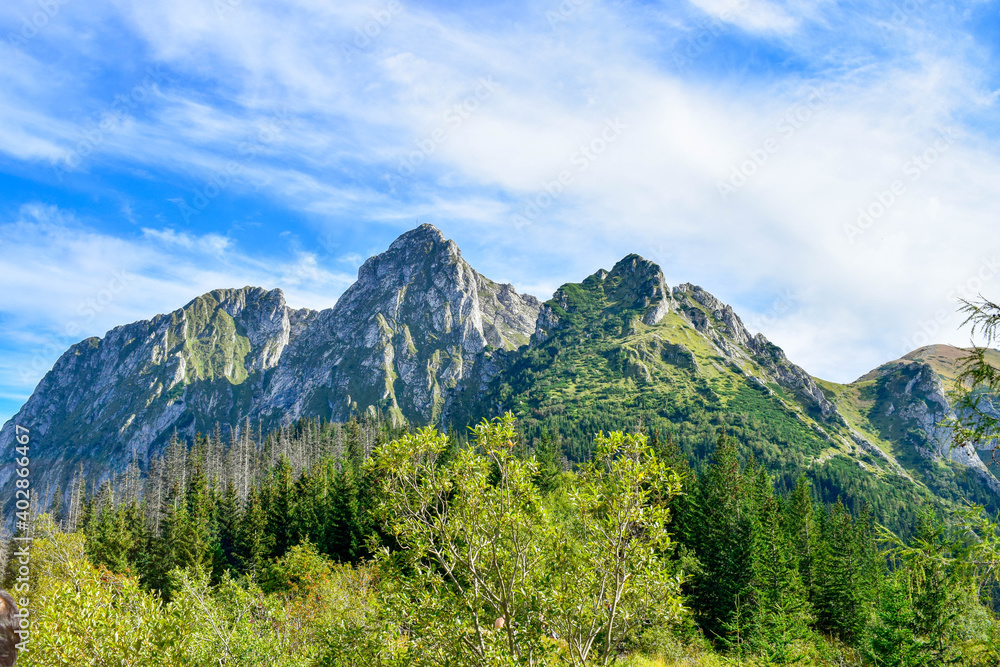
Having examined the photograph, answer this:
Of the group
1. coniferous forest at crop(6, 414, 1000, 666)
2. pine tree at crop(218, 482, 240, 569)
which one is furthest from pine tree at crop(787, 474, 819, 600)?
pine tree at crop(218, 482, 240, 569)

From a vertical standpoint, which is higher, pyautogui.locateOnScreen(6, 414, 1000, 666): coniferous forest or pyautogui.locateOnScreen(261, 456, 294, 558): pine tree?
pyautogui.locateOnScreen(6, 414, 1000, 666): coniferous forest

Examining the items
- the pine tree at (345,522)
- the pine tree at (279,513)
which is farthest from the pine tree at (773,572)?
the pine tree at (279,513)

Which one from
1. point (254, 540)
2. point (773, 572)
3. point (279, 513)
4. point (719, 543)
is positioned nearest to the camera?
point (773, 572)

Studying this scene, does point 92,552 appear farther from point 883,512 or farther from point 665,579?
point 883,512

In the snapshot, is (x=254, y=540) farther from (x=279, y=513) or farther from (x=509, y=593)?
(x=509, y=593)

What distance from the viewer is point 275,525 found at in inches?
3022

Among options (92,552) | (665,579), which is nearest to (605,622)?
(665,579)

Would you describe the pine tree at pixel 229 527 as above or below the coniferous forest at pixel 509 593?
below

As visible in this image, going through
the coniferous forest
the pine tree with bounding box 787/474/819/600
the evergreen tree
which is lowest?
the evergreen tree

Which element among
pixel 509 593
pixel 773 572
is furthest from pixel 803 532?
pixel 509 593

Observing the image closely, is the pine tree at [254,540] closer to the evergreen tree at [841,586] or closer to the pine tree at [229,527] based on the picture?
the pine tree at [229,527]

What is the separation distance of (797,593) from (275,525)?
71334 millimetres

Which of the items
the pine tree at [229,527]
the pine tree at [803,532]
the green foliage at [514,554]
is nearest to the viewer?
the green foliage at [514,554]

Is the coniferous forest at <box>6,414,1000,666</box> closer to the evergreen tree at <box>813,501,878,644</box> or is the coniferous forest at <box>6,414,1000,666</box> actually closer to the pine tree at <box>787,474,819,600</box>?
the evergreen tree at <box>813,501,878,644</box>
